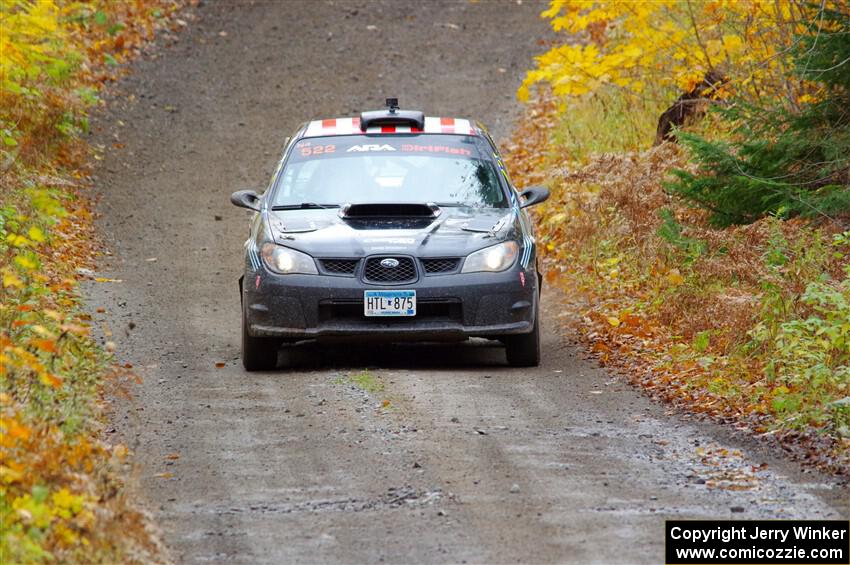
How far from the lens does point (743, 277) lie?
37.8ft

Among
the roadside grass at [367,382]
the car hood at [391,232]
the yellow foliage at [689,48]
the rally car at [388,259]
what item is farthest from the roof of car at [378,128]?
the roadside grass at [367,382]

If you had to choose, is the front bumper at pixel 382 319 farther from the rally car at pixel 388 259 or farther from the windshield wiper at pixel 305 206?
the windshield wiper at pixel 305 206

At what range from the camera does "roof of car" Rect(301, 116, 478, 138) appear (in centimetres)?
1192

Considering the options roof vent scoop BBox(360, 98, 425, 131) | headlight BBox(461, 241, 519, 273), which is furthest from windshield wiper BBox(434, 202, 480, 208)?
roof vent scoop BBox(360, 98, 425, 131)

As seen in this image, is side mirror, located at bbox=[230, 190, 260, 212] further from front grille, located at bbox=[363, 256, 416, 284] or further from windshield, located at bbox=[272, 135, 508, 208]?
front grille, located at bbox=[363, 256, 416, 284]

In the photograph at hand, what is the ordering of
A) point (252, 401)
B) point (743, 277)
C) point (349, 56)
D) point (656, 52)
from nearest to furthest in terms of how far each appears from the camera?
1. point (252, 401)
2. point (743, 277)
3. point (656, 52)
4. point (349, 56)

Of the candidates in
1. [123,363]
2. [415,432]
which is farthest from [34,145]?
[415,432]

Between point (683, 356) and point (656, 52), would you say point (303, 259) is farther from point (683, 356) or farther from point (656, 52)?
point (656, 52)

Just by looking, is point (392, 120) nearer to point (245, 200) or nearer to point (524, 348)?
point (245, 200)

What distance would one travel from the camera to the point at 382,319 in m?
10.2

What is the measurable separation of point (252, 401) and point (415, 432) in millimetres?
1566

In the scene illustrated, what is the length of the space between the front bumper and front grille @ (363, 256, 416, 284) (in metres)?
0.08

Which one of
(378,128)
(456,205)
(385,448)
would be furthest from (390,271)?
(385,448)

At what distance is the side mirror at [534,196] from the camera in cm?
1116
